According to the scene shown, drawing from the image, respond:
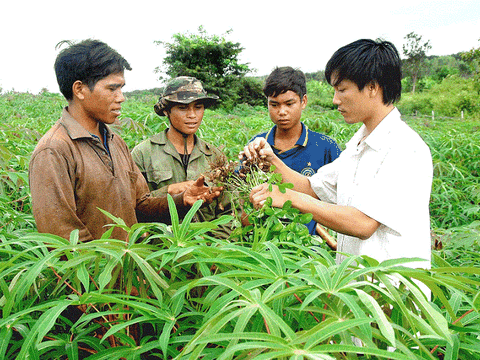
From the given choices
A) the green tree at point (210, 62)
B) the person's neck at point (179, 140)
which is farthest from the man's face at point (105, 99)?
the green tree at point (210, 62)

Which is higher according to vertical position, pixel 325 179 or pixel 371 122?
pixel 371 122

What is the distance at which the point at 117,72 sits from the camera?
5.50 feet

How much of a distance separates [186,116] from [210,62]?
20364mm

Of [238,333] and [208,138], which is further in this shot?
[208,138]

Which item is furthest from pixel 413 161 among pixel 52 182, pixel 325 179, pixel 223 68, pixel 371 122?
pixel 223 68

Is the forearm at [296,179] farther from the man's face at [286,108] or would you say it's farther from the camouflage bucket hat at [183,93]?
the camouflage bucket hat at [183,93]

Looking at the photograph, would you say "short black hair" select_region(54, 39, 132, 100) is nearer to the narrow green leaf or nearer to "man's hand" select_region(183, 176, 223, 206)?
"man's hand" select_region(183, 176, 223, 206)

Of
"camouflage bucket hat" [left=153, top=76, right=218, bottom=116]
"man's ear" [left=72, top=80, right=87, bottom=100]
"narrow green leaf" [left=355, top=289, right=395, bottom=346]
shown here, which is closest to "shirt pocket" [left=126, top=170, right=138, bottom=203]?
"man's ear" [left=72, top=80, right=87, bottom=100]

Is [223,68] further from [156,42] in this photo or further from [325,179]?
[325,179]

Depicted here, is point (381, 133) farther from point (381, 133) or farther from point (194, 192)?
point (194, 192)

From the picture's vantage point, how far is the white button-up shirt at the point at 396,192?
1.22 meters

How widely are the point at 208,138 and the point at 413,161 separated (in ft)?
9.28

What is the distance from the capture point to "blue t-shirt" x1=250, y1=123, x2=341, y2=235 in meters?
2.32

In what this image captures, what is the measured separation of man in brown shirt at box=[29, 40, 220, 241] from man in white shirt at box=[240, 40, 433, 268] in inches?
21.5
